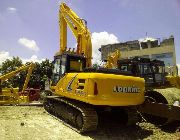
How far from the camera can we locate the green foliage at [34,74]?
121 feet

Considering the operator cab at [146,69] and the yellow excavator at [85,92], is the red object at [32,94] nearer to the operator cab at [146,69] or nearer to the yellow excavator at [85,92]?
the yellow excavator at [85,92]

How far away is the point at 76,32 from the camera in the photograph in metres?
15.3

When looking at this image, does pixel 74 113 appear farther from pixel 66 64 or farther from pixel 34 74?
pixel 34 74

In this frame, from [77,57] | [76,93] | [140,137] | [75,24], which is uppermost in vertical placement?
[75,24]

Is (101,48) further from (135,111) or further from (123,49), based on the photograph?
(135,111)

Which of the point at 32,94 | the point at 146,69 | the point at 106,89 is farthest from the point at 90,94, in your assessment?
the point at 32,94

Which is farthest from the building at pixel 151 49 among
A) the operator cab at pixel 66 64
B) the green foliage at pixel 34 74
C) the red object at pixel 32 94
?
the operator cab at pixel 66 64

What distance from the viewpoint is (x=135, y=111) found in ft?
36.2

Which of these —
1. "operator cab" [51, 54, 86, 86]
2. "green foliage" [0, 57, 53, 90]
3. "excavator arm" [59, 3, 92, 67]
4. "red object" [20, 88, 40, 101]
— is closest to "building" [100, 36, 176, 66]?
"green foliage" [0, 57, 53, 90]

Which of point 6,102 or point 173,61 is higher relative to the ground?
point 173,61

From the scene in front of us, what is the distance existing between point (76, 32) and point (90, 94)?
696cm

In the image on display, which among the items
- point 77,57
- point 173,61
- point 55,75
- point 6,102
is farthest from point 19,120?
point 173,61

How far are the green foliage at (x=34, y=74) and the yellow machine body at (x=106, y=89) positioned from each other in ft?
82.8

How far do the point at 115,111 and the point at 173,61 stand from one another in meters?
39.1
